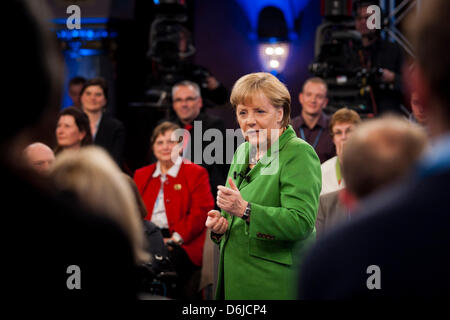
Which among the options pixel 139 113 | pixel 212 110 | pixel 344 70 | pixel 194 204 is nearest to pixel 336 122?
pixel 194 204

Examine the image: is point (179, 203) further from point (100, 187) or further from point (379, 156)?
point (379, 156)

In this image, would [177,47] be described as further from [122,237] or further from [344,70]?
[122,237]

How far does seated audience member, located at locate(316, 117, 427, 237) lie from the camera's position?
0.93 meters

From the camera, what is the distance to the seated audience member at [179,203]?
383cm

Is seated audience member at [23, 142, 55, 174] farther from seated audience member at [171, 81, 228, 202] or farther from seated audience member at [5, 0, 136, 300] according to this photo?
seated audience member at [5, 0, 136, 300]

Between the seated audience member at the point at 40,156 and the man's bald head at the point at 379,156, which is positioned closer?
the man's bald head at the point at 379,156

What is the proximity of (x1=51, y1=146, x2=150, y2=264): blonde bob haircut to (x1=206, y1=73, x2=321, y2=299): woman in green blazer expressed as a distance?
39.4 inches

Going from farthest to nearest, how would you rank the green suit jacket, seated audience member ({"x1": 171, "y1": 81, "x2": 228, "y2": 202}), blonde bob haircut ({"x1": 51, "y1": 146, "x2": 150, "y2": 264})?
1. seated audience member ({"x1": 171, "y1": 81, "x2": 228, "y2": 202})
2. the green suit jacket
3. blonde bob haircut ({"x1": 51, "y1": 146, "x2": 150, "y2": 264})

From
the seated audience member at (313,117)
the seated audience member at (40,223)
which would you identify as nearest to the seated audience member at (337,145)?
the seated audience member at (313,117)

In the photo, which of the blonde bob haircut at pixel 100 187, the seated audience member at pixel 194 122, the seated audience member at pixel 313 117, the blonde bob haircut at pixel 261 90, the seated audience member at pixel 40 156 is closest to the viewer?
the blonde bob haircut at pixel 100 187

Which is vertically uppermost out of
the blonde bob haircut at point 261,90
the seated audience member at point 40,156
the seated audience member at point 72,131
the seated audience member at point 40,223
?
the seated audience member at point 72,131

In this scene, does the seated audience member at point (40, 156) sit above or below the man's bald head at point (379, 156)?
above

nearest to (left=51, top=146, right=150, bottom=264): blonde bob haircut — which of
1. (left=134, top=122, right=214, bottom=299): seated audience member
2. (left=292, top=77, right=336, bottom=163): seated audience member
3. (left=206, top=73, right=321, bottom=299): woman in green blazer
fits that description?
(left=206, top=73, right=321, bottom=299): woman in green blazer

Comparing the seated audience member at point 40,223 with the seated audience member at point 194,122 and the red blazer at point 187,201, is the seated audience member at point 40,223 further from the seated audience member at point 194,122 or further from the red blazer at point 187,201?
the seated audience member at point 194,122
